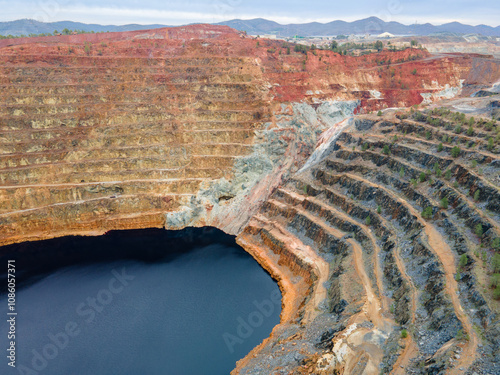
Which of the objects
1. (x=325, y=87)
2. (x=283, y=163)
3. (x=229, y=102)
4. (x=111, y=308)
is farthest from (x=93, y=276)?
(x=325, y=87)

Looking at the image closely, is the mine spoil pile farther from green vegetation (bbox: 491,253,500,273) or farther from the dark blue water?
the dark blue water

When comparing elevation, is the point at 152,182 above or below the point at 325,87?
below

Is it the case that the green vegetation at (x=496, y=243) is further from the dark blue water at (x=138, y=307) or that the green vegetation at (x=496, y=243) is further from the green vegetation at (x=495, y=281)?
the dark blue water at (x=138, y=307)

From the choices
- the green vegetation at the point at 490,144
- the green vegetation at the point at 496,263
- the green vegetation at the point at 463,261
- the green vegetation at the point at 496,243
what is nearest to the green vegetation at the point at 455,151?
the green vegetation at the point at 490,144

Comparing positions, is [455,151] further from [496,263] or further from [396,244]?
[496,263]


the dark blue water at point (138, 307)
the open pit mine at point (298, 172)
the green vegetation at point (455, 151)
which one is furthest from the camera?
the green vegetation at point (455, 151)

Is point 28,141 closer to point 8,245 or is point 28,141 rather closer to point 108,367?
point 8,245

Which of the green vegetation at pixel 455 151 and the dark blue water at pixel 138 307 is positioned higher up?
the green vegetation at pixel 455 151

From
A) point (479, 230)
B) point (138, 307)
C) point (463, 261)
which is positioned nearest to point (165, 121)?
point (138, 307)
